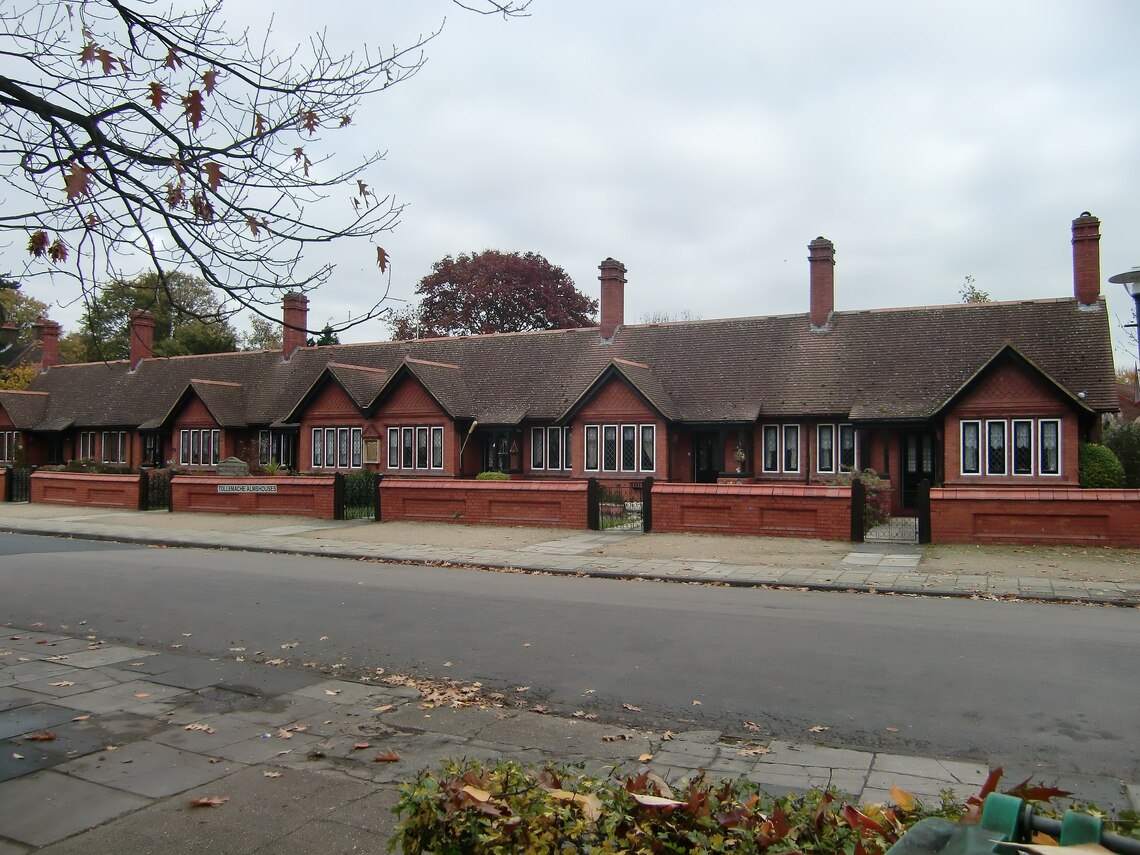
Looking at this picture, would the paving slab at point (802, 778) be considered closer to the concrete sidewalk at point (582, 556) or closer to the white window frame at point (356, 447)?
the concrete sidewalk at point (582, 556)

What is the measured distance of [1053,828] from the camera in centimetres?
203

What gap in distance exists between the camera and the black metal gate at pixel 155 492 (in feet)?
98.0

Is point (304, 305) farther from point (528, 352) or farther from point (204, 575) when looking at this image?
point (204, 575)

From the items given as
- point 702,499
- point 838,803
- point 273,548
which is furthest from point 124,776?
point 702,499

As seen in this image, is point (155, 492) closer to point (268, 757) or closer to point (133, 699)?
point (133, 699)

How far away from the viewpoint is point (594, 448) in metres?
31.5

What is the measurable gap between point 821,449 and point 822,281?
271 inches

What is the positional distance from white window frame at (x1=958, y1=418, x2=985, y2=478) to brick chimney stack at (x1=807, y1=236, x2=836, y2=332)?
7.74m

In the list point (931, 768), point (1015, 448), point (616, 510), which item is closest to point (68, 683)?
point (931, 768)

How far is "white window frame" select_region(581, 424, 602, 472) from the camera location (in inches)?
1235

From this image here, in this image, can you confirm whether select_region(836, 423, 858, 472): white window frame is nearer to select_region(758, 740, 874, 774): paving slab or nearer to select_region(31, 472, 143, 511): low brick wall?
select_region(31, 472, 143, 511): low brick wall

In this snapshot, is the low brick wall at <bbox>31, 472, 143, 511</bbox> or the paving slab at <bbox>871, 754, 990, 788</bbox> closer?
the paving slab at <bbox>871, 754, 990, 788</bbox>

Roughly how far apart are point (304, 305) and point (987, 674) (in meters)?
33.8

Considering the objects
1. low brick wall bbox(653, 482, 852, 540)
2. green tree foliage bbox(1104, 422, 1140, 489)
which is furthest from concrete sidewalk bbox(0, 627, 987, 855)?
green tree foliage bbox(1104, 422, 1140, 489)
